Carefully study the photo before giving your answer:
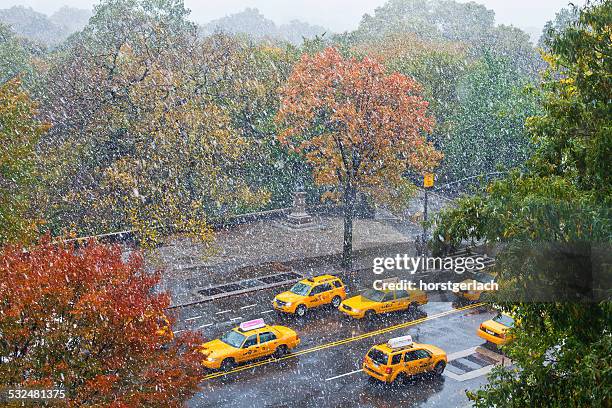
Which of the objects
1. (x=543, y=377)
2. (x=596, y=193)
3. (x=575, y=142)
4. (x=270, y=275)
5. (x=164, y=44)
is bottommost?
(x=270, y=275)

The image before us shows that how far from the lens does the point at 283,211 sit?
43562 mm

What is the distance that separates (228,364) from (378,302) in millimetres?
6935

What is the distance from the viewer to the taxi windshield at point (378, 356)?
20594 millimetres

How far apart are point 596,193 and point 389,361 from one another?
1210 centimetres

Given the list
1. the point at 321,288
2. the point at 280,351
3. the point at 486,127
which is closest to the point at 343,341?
the point at 280,351

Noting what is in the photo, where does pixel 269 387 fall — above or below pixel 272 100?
below

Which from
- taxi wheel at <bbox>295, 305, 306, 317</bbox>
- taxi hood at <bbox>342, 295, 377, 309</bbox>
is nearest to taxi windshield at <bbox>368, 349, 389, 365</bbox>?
taxi hood at <bbox>342, 295, 377, 309</bbox>

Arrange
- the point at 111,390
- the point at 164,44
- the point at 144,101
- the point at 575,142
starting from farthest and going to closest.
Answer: the point at 164,44, the point at 144,101, the point at 111,390, the point at 575,142

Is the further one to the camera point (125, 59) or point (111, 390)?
point (125, 59)

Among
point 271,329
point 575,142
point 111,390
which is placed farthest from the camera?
point 271,329

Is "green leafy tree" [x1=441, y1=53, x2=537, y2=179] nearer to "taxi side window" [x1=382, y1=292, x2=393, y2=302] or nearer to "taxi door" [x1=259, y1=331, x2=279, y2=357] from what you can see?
"taxi side window" [x1=382, y1=292, x2=393, y2=302]

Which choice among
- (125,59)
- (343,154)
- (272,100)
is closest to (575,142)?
(343,154)

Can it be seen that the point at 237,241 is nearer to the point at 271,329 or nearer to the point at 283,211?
the point at 283,211

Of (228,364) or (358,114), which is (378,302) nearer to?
(228,364)
